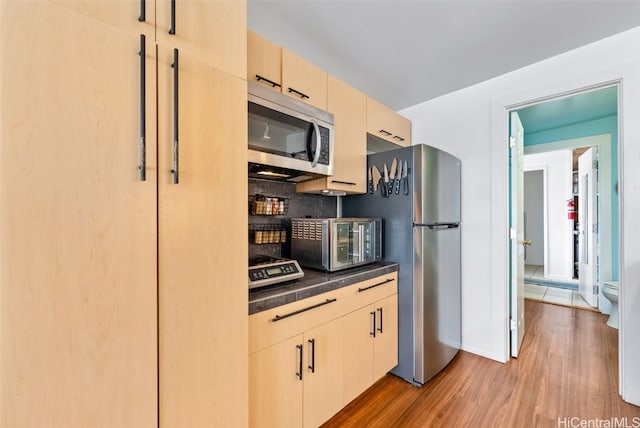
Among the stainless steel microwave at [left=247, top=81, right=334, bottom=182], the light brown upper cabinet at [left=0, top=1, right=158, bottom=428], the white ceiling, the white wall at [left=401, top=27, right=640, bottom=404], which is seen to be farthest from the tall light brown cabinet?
the white wall at [left=401, top=27, right=640, bottom=404]

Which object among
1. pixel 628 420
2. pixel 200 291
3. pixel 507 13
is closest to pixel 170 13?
pixel 200 291

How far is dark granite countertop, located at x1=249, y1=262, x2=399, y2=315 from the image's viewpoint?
122 cm

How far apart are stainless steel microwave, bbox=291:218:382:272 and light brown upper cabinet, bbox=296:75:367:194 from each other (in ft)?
0.92

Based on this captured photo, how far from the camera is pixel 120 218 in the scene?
79 centimetres

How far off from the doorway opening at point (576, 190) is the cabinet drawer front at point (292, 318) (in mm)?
1776

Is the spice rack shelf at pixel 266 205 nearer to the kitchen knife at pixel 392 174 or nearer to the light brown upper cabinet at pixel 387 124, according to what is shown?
the kitchen knife at pixel 392 174

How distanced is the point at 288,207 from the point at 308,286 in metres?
0.82

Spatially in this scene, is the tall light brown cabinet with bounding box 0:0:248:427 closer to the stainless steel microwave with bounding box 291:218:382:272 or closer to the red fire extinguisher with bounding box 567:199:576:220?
the stainless steel microwave with bounding box 291:218:382:272

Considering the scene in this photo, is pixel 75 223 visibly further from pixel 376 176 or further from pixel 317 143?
pixel 376 176

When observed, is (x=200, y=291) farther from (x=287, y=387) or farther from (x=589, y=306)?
(x=589, y=306)

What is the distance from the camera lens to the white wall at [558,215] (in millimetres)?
4691

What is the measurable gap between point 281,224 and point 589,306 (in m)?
4.24

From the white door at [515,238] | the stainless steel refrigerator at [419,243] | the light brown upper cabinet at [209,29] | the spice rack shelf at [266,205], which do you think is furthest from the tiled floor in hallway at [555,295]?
the light brown upper cabinet at [209,29]

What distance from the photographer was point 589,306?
349 cm
